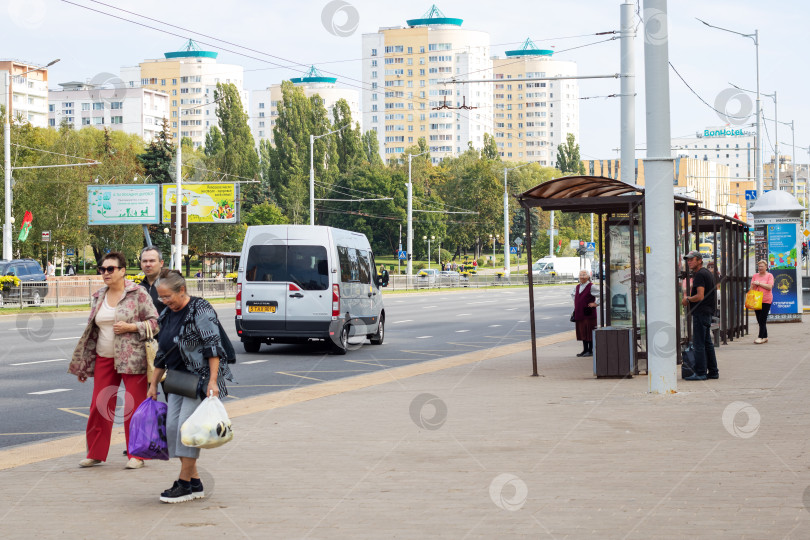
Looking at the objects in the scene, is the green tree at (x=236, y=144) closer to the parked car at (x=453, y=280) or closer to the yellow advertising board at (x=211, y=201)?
the parked car at (x=453, y=280)

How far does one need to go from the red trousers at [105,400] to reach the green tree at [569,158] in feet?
454

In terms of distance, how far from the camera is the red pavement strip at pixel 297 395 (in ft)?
29.0

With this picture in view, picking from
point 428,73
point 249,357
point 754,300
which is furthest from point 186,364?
point 428,73

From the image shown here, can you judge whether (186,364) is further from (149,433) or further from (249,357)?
(249,357)

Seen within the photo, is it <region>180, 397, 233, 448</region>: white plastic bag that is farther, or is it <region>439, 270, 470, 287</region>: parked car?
<region>439, 270, 470, 287</region>: parked car

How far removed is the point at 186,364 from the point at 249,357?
39.2 ft

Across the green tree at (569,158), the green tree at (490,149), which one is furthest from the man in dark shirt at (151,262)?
the green tree at (569,158)

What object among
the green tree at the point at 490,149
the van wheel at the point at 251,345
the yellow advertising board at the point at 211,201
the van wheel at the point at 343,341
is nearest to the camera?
the van wheel at the point at 343,341

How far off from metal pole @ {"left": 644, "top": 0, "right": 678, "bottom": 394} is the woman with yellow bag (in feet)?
27.6

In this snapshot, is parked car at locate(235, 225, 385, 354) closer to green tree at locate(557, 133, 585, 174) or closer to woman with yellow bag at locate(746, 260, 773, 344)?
woman with yellow bag at locate(746, 260, 773, 344)

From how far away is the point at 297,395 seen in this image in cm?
1291

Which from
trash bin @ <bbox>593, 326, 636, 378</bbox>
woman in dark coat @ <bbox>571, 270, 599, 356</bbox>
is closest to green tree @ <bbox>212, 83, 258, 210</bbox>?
woman in dark coat @ <bbox>571, 270, 599, 356</bbox>

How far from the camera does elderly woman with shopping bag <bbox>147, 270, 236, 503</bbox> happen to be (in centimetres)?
684

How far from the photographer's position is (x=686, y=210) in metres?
16.0
